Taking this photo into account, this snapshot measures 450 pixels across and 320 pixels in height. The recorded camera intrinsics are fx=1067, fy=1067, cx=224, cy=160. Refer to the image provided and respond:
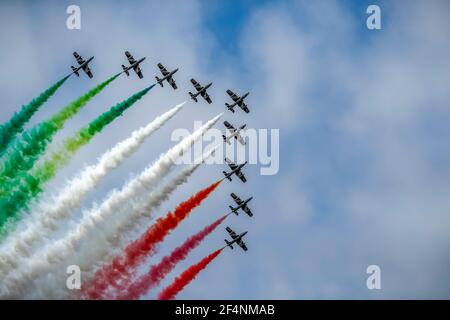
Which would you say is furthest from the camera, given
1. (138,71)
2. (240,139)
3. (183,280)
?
(240,139)

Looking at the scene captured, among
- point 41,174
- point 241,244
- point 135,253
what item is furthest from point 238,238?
point 41,174

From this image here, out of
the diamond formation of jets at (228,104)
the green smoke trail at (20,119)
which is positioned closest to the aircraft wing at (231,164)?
the diamond formation of jets at (228,104)

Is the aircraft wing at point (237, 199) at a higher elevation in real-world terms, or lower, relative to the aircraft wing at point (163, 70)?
lower

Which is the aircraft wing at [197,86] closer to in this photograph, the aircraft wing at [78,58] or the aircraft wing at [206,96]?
the aircraft wing at [206,96]

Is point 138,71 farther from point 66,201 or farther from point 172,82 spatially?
point 66,201

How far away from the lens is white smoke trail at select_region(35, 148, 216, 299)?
10500 cm

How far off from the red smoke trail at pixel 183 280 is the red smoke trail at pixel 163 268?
6.01 ft

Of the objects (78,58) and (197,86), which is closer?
(78,58)

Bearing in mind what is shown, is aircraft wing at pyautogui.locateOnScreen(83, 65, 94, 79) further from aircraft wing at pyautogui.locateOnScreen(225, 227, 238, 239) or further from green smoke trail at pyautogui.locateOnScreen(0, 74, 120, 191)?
aircraft wing at pyautogui.locateOnScreen(225, 227, 238, 239)

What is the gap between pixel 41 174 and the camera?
111250 mm

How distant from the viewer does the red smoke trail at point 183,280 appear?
106562 mm

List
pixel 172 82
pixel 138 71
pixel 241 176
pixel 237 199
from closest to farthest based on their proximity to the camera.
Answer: pixel 138 71
pixel 237 199
pixel 241 176
pixel 172 82

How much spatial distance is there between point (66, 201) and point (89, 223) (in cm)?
350
